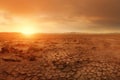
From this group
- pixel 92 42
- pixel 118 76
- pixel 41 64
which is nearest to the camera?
pixel 118 76

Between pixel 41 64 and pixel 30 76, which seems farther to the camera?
pixel 41 64

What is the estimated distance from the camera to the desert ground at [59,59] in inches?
368

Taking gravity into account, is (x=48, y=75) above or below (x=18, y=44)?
below

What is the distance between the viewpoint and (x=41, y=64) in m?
10.0

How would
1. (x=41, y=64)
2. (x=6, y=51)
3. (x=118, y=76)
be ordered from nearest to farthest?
(x=118, y=76)
(x=41, y=64)
(x=6, y=51)

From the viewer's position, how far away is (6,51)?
1134 centimetres

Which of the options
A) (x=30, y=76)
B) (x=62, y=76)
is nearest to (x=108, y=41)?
(x=62, y=76)

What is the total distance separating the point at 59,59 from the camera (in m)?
10.3

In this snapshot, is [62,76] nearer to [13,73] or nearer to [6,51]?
[13,73]

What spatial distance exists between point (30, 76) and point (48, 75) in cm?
77

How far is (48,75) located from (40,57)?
147 cm

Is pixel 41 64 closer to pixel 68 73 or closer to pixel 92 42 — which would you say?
pixel 68 73

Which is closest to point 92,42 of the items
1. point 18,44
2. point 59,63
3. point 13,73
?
point 59,63

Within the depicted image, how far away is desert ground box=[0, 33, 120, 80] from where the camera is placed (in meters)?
9.34
